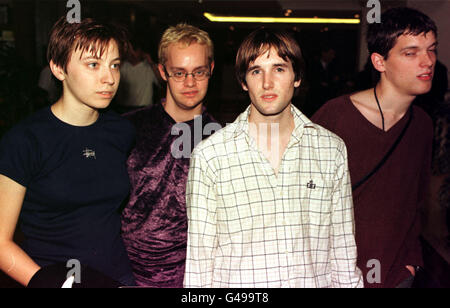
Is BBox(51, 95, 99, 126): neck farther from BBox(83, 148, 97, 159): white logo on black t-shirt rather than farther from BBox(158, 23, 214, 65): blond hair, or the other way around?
BBox(158, 23, 214, 65): blond hair

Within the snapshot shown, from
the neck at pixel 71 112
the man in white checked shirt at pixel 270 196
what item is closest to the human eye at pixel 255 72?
the man in white checked shirt at pixel 270 196

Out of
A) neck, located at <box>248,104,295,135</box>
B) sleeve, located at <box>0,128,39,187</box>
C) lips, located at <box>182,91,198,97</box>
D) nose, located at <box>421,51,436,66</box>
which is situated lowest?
sleeve, located at <box>0,128,39,187</box>

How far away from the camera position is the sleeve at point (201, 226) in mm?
1699

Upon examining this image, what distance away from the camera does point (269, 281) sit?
67.9 inches

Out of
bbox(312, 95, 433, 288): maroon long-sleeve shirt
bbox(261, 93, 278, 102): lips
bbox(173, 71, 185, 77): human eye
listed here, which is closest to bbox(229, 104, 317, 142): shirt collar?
bbox(261, 93, 278, 102): lips

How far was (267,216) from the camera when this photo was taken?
68.1 inches

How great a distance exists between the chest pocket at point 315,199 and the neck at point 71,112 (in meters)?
0.96

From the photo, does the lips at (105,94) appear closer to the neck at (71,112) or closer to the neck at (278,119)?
the neck at (71,112)

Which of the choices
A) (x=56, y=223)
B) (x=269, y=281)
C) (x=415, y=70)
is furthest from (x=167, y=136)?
(x=415, y=70)

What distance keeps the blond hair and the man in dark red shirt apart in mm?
724

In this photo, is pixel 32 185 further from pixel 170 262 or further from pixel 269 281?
pixel 269 281

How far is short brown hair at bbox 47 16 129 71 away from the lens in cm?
173

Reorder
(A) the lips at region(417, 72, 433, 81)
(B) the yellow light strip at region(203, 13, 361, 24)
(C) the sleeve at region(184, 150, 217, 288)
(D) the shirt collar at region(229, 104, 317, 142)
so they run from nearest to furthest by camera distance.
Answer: (C) the sleeve at region(184, 150, 217, 288), (D) the shirt collar at region(229, 104, 317, 142), (A) the lips at region(417, 72, 433, 81), (B) the yellow light strip at region(203, 13, 361, 24)

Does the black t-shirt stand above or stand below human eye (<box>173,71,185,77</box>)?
below
